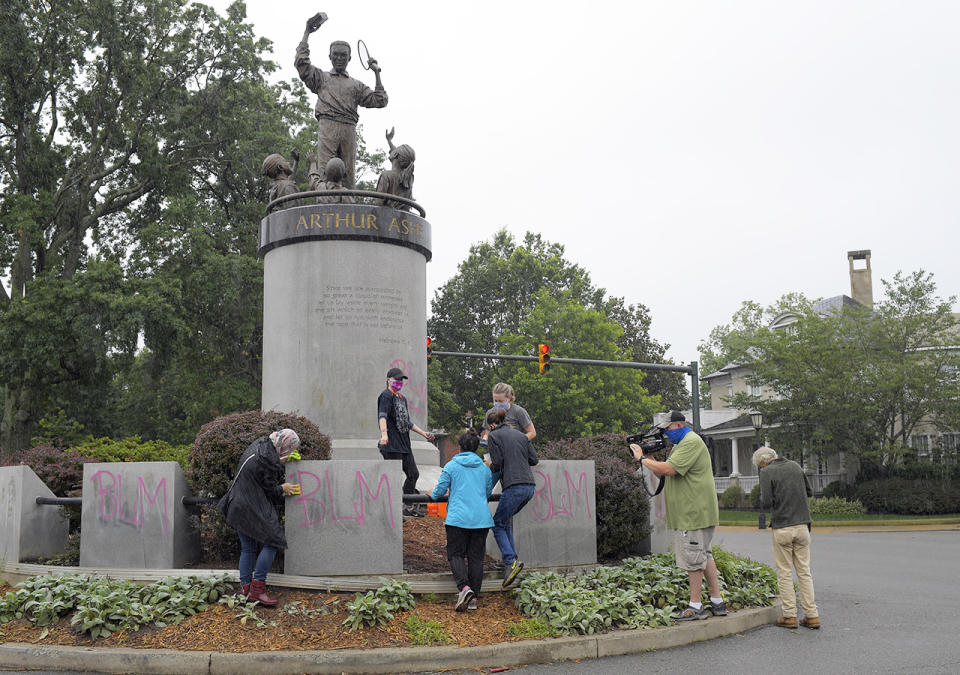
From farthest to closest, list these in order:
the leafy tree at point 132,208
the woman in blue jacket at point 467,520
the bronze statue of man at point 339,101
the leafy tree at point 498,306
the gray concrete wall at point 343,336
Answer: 1. the leafy tree at point 498,306
2. the leafy tree at point 132,208
3. the bronze statue of man at point 339,101
4. the gray concrete wall at point 343,336
5. the woman in blue jacket at point 467,520

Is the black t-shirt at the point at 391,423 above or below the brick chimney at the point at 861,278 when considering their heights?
below

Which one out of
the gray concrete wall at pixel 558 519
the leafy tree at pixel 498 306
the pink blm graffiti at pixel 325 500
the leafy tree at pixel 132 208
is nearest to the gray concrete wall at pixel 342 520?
the pink blm graffiti at pixel 325 500

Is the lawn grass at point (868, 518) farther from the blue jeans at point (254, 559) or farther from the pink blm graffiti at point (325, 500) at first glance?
the blue jeans at point (254, 559)

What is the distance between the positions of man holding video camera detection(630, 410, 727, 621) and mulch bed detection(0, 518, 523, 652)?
5.36 feet

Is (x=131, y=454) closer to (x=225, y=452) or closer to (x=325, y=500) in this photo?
(x=225, y=452)

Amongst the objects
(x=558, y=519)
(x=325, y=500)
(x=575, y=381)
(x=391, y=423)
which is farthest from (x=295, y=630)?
(x=575, y=381)

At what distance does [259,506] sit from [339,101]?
28.2 feet

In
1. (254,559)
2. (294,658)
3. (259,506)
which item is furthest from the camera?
(254,559)

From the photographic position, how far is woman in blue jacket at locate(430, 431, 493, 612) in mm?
7167

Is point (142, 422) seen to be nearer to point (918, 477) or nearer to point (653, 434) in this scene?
point (653, 434)

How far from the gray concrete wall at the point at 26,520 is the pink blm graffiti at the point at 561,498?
5.10 meters

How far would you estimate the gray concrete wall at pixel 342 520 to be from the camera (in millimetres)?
7309

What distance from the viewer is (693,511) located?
7.55 m

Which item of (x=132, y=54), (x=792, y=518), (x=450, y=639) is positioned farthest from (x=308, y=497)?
(x=132, y=54)
